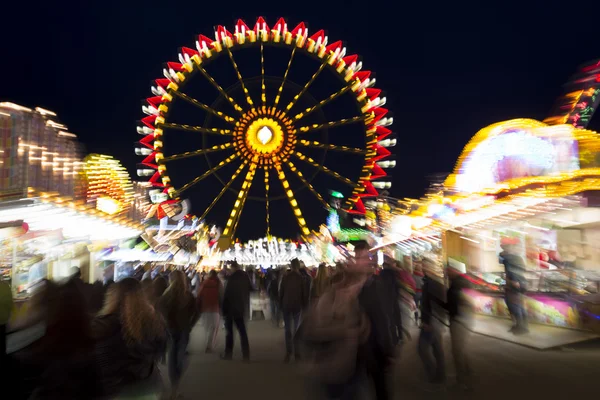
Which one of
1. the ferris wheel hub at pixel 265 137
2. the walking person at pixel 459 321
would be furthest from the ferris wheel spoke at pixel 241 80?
the walking person at pixel 459 321

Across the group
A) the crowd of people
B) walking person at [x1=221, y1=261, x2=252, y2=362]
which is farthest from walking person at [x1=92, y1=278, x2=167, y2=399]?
Result: walking person at [x1=221, y1=261, x2=252, y2=362]

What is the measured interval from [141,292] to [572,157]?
32.0 ft

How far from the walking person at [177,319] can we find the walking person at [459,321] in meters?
3.04

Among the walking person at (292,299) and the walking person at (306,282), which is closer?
the walking person at (292,299)

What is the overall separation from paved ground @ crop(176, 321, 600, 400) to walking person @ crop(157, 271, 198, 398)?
327 mm

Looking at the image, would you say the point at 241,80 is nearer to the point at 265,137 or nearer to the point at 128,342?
the point at 265,137

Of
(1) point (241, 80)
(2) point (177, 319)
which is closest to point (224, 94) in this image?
(1) point (241, 80)

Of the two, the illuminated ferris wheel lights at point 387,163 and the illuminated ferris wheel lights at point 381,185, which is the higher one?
the illuminated ferris wheel lights at point 387,163

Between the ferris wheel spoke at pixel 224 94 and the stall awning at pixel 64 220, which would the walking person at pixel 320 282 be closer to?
the stall awning at pixel 64 220

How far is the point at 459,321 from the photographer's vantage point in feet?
23.6

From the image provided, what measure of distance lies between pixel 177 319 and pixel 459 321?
3226mm

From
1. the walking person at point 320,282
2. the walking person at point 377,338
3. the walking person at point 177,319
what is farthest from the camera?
the walking person at point 320,282

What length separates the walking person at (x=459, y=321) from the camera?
23.0 ft

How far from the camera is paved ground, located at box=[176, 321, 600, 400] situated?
6.55 metres
